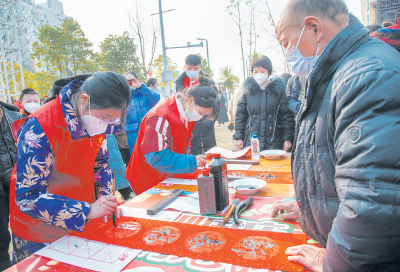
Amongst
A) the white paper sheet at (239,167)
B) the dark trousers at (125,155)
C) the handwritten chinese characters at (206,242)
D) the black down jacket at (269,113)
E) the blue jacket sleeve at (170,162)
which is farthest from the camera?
the dark trousers at (125,155)

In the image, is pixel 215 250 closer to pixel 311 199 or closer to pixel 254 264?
pixel 254 264

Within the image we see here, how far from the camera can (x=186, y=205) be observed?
1507mm

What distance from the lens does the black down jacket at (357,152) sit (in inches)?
24.6

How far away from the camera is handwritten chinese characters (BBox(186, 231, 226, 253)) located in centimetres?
105

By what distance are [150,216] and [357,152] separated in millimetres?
1083

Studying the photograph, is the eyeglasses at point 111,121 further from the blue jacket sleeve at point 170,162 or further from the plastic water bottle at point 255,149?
the plastic water bottle at point 255,149

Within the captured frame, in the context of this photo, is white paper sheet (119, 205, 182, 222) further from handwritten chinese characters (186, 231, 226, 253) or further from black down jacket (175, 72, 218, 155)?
black down jacket (175, 72, 218, 155)

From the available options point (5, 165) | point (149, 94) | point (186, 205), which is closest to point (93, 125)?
point (186, 205)

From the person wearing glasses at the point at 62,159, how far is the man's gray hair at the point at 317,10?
896 mm

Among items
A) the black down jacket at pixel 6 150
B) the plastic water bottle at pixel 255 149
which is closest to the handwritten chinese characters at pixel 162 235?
the plastic water bottle at pixel 255 149

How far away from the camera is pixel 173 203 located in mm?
1545

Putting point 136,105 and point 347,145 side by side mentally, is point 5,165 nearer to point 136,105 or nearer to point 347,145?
point 136,105

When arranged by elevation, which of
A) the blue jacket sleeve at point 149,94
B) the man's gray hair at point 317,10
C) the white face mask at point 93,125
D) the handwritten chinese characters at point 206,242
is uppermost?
the man's gray hair at point 317,10

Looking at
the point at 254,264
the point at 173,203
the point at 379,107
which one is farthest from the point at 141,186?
the point at 379,107
